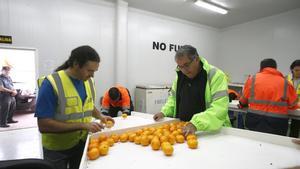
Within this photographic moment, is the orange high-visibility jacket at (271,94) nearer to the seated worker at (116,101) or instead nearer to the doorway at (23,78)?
the seated worker at (116,101)

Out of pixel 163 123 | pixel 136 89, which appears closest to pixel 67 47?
pixel 136 89

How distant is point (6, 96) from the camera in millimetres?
3990

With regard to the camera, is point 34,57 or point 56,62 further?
point 56,62

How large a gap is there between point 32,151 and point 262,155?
132 inches

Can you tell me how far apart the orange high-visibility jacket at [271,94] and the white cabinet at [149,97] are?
9.58ft

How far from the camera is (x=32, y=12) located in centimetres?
380

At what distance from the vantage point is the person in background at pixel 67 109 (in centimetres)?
131

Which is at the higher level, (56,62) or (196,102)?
(56,62)

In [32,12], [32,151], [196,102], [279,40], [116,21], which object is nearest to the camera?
[196,102]

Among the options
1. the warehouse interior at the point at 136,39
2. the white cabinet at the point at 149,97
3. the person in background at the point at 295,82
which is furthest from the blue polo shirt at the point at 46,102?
the white cabinet at the point at 149,97

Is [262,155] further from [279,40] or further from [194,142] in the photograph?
[279,40]

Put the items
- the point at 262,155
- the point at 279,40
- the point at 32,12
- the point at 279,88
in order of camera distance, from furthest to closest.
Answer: the point at 279,40, the point at 32,12, the point at 279,88, the point at 262,155

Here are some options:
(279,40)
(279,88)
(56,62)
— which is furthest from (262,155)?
(279,40)

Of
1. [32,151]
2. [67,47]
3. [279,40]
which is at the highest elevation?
[279,40]
